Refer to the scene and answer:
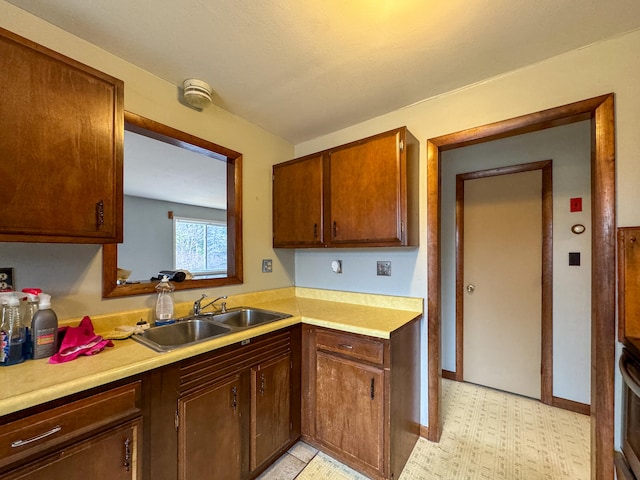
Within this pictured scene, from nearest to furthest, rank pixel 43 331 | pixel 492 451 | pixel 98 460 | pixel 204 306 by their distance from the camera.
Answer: pixel 98 460 → pixel 43 331 → pixel 492 451 → pixel 204 306

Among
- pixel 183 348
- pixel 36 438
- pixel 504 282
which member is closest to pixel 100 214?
pixel 183 348

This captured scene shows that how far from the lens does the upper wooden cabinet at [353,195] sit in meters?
1.74

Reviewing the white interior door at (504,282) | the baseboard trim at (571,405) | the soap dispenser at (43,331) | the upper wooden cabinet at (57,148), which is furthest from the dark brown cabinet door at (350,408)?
the baseboard trim at (571,405)

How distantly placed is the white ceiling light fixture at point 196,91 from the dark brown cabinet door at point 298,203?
775 millimetres

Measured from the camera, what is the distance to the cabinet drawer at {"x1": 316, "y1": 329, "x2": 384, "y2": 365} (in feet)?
4.94

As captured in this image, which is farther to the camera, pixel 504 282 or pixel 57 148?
pixel 504 282

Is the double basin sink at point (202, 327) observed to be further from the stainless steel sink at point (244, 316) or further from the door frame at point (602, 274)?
the door frame at point (602, 274)

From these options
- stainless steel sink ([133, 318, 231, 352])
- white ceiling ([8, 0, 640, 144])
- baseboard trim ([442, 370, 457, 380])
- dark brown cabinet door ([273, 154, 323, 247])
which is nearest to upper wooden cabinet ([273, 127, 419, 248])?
dark brown cabinet door ([273, 154, 323, 247])

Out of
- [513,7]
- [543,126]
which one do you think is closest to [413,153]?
[543,126]

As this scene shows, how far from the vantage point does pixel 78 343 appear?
1142mm

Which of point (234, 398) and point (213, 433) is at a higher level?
point (234, 398)

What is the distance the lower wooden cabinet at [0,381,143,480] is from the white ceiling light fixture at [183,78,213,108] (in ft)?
5.16

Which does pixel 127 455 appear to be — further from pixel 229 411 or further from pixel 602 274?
pixel 602 274

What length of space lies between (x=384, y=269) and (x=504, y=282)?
127cm
